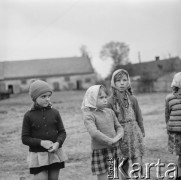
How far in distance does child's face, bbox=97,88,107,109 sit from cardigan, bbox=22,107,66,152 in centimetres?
63

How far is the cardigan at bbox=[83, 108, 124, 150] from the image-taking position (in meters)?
3.76

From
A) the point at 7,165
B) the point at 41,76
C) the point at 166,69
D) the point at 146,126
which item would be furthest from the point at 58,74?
the point at 7,165

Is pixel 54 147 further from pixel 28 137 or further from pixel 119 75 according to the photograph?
pixel 119 75

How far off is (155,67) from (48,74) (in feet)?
67.8

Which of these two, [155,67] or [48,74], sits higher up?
[155,67]

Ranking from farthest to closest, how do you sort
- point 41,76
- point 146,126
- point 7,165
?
point 41,76, point 146,126, point 7,165

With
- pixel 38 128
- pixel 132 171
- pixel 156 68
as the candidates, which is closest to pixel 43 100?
pixel 38 128

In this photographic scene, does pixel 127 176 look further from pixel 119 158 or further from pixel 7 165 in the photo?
pixel 7 165

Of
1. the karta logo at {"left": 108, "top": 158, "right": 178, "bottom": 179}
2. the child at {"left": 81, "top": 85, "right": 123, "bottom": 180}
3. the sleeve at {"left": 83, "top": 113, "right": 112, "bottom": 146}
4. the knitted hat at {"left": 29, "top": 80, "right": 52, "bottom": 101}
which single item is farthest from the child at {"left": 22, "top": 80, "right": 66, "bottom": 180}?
the karta logo at {"left": 108, "top": 158, "right": 178, "bottom": 179}

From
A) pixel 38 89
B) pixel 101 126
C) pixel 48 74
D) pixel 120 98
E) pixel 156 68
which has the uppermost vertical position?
pixel 156 68

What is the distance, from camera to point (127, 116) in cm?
432

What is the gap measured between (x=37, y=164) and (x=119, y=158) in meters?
1.15

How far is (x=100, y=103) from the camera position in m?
3.94

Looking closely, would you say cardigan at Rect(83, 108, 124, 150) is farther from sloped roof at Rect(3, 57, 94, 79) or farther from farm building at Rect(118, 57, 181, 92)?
sloped roof at Rect(3, 57, 94, 79)
